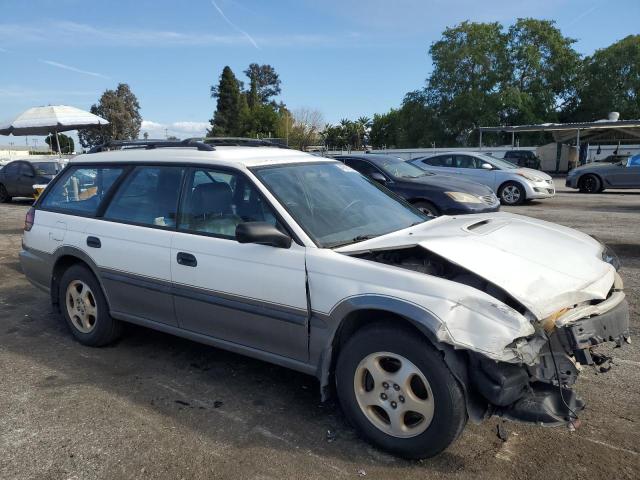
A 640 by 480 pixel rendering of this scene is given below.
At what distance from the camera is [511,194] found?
14.8m

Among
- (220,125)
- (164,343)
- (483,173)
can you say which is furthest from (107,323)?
(220,125)

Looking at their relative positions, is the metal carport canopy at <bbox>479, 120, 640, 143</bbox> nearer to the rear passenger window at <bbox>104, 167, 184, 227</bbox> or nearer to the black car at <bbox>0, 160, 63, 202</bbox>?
the black car at <bbox>0, 160, 63, 202</bbox>

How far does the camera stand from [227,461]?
286 cm

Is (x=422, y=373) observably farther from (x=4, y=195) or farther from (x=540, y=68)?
(x=540, y=68)

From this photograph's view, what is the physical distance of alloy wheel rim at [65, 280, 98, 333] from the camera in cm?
445

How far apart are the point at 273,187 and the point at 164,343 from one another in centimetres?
→ 201

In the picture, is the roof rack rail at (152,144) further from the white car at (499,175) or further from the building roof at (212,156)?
the white car at (499,175)

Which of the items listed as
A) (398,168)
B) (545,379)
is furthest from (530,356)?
(398,168)

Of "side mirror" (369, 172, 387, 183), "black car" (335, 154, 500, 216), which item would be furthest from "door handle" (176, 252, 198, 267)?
"side mirror" (369, 172, 387, 183)

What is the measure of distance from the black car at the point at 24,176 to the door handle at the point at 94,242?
1398cm

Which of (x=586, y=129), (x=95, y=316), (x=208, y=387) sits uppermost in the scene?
(x=586, y=129)

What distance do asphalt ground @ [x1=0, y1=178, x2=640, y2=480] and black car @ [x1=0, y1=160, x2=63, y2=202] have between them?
13722mm

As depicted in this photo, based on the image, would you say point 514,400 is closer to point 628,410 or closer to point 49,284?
point 628,410

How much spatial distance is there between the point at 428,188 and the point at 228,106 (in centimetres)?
7168
